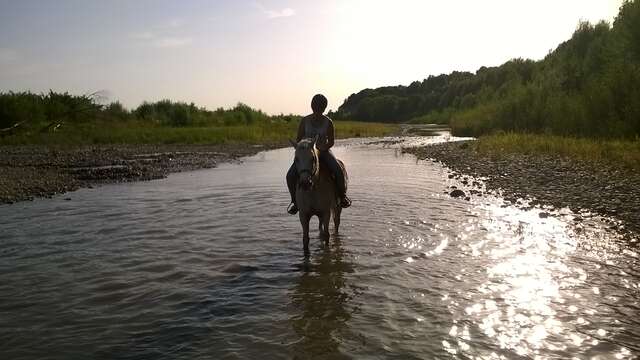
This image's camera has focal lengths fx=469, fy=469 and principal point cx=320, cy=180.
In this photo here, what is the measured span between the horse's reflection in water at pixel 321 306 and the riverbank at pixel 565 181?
24.2ft

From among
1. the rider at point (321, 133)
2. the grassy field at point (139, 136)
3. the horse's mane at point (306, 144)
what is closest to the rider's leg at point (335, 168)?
the rider at point (321, 133)

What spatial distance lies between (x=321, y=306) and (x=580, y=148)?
850 inches

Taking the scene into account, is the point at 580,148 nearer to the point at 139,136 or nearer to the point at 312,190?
the point at 312,190

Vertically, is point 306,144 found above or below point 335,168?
above

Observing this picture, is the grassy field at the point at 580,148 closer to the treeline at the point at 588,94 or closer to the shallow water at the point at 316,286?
the treeline at the point at 588,94

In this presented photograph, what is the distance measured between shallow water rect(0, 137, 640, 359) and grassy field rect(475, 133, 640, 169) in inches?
345

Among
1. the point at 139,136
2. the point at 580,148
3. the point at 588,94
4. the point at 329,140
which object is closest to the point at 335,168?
the point at 329,140

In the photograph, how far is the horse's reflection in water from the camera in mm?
6008

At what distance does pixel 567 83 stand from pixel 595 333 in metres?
40.5

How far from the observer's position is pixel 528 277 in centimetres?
835

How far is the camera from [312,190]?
9.76 m

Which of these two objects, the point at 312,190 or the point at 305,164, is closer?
the point at 305,164

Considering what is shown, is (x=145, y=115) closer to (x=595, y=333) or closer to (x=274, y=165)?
(x=274, y=165)

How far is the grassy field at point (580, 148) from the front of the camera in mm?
19920
